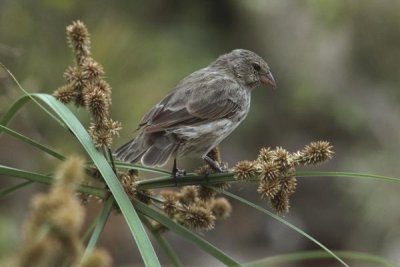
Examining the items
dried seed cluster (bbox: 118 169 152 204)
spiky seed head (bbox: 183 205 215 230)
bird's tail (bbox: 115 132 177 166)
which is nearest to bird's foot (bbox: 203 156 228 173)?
bird's tail (bbox: 115 132 177 166)

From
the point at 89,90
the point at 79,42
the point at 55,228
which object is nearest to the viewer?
the point at 55,228

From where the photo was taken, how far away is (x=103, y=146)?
8.68 feet

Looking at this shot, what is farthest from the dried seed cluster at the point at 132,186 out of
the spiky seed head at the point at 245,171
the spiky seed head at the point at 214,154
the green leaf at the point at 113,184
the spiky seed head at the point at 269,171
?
the spiky seed head at the point at 214,154

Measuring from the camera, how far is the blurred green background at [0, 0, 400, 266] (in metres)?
7.51

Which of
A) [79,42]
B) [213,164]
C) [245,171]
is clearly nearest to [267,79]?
[213,164]

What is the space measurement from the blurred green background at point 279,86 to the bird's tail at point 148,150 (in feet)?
10.1

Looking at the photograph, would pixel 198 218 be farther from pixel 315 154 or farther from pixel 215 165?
pixel 215 165

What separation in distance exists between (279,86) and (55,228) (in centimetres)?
1004

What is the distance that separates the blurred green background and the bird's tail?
308cm

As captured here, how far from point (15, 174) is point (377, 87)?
916cm

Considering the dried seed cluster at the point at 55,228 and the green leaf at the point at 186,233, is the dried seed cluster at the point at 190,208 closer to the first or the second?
the green leaf at the point at 186,233

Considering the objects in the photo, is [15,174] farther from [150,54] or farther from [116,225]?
[116,225]

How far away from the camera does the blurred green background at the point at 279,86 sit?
7.51m

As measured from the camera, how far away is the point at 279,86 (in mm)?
11188
